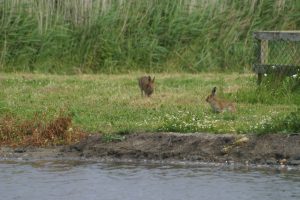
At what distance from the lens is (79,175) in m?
12.4

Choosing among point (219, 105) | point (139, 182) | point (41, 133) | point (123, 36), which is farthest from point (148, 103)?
point (123, 36)

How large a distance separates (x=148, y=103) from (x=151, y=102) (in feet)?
0.34

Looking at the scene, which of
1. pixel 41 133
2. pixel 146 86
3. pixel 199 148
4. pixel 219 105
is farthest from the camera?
pixel 146 86

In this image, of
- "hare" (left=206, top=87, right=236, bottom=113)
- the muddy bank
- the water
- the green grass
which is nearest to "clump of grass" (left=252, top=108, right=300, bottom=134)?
the green grass

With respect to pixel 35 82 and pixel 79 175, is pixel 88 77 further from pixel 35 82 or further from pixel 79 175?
pixel 79 175

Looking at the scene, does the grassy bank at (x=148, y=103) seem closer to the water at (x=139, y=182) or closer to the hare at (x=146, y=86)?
the hare at (x=146, y=86)

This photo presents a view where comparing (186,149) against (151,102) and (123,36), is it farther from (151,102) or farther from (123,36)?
(123,36)

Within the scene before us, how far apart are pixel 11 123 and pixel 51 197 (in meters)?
3.38

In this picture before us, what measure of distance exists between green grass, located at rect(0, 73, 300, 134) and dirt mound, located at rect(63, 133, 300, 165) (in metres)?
0.27

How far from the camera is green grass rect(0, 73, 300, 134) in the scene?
14141mm

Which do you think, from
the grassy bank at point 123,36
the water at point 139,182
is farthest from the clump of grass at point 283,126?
the grassy bank at point 123,36

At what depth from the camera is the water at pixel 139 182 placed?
11.2 m

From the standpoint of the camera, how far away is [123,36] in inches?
827

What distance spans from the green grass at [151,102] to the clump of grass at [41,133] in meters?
0.45
